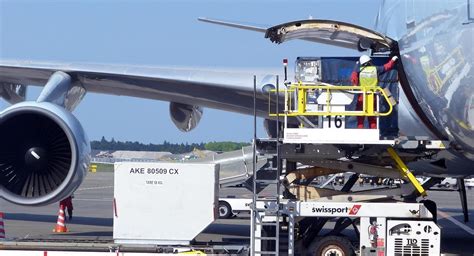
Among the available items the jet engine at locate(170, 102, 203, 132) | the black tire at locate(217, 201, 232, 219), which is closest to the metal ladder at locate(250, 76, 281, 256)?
the jet engine at locate(170, 102, 203, 132)

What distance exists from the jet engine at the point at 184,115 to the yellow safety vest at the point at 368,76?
18.5 ft

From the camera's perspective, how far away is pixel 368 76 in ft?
32.8

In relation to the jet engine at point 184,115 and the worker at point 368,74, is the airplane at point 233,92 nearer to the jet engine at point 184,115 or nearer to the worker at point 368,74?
the jet engine at point 184,115

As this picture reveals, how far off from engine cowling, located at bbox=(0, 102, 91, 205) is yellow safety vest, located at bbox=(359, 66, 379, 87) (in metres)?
4.18

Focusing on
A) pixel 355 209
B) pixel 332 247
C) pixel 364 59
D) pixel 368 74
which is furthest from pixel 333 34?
pixel 332 247

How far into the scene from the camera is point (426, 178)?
13422 millimetres

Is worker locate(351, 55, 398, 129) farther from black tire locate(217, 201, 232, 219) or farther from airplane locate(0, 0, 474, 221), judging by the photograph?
black tire locate(217, 201, 232, 219)

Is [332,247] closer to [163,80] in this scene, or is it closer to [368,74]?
[368,74]

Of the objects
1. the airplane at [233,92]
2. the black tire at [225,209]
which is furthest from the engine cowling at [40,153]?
the black tire at [225,209]

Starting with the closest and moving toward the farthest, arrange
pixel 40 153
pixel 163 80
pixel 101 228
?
pixel 40 153
pixel 163 80
pixel 101 228

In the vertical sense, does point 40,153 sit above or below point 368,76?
below

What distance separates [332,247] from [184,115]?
529 centimetres

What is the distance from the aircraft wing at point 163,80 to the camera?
1351cm

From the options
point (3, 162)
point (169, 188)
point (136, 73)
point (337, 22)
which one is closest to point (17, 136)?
point (3, 162)
